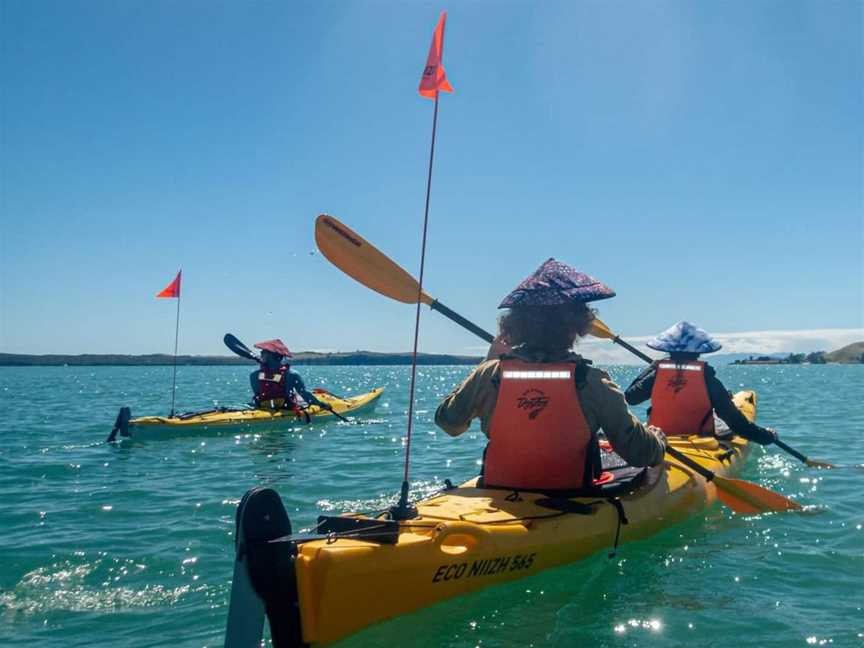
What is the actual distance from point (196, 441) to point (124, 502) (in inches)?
217

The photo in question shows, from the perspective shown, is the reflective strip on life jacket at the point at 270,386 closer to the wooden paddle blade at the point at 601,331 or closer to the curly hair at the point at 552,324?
the wooden paddle blade at the point at 601,331

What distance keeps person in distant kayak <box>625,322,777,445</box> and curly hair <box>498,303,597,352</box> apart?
12.5ft

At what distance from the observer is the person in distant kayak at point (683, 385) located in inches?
301

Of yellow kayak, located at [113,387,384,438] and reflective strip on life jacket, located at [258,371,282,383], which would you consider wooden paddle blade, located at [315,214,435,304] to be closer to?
yellow kayak, located at [113,387,384,438]

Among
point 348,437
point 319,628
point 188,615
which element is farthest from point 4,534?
point 348,437

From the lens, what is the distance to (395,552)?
11.2 ft

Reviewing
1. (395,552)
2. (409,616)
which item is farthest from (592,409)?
(409,616)

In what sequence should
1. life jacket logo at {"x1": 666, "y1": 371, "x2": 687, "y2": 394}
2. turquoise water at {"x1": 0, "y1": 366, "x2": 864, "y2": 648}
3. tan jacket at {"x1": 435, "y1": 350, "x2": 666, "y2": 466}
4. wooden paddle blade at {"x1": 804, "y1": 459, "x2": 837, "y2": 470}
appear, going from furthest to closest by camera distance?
wooden paddle blade at {"x1": 804, "y1": 459, "x2": 837, "y2": 470} → life jacket logo at {"x1": 666, "y1": 371, "x2": 687, "y2": 394} → tan jacket at {"x1": 435, "y1": 350, "x2": 666, "y2": 466} → turquoise water at {"x1": 0, "y1": 366, "x2": 864, "y2": 648}

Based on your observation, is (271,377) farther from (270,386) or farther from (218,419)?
(218,419)

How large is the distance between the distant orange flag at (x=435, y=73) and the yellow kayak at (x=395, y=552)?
269cm

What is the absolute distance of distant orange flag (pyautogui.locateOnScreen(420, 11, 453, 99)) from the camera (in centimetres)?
432

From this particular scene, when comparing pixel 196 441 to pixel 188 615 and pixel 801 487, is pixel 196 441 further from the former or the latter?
pixel 801 487

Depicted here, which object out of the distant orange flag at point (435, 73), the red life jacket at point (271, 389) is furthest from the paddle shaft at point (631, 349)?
the red life jacket at point (271, 389)

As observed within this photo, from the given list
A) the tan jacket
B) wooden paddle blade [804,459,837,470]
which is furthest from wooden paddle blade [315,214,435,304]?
wooden paddle blade [804,459,837,470]
